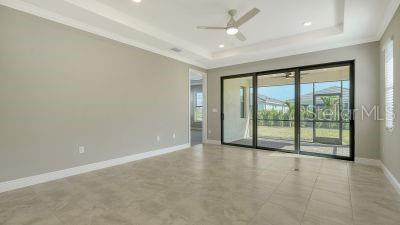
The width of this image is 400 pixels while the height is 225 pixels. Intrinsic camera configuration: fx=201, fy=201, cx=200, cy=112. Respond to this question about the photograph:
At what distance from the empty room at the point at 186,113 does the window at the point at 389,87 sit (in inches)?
1.5

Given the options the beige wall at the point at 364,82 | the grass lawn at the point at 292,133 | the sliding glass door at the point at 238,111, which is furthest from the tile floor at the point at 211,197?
the sliding glass door at the point at 238,111

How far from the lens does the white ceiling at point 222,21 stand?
3.30 metres

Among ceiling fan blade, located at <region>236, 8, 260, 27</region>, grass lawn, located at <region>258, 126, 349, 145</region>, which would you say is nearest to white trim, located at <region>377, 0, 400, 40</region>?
ceiling fan blade, located at <region>236, 8, 260, 27</region>

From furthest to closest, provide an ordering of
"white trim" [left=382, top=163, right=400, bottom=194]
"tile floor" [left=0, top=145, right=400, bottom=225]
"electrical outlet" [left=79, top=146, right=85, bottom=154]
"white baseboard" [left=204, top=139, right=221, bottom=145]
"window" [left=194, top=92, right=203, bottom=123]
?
"window" [left=194, top=92, right=203, bottom=123] → "white baseboard" [left=204, top=139, right=221, bottom=145] → "electrical outlet" [left=79, top=146, right=85, bottom=154] → "white trim" [left=382, top=163, right=400, bottom=194] → "tile floor" [left=0, top=145, right=400, bottom=225]

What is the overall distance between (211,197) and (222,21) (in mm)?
3324

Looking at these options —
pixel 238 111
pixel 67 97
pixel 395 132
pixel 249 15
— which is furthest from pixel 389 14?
pixel 67 97

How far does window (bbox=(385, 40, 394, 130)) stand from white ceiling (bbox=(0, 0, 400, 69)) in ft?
1.73

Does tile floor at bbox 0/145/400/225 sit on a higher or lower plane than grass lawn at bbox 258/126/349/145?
lower

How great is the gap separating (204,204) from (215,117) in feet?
15.4

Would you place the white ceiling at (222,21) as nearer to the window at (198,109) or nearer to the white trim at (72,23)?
the white trim at (72,23)

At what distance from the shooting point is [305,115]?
543cm

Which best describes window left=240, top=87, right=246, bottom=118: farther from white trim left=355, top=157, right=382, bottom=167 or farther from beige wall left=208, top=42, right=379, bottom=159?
white trim left=355, top=157, right=382, bottom=167

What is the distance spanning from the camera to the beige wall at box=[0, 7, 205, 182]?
3.05 metres

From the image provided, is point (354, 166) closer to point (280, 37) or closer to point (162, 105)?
point (280, 37)
